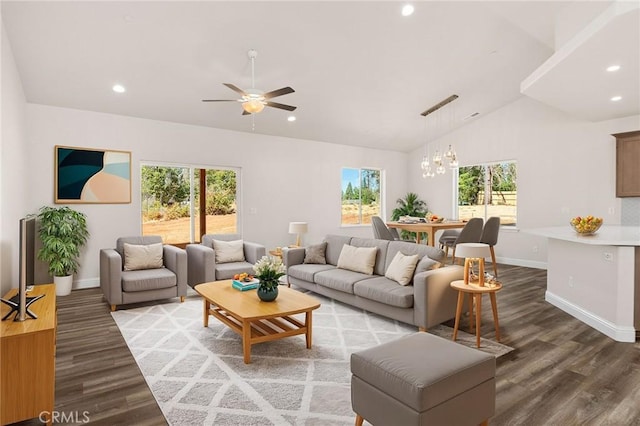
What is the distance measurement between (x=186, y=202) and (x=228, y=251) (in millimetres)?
1556

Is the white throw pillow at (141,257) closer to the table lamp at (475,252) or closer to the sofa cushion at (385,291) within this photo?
the sofa cushion at (385,291)

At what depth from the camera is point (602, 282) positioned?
3.90 m

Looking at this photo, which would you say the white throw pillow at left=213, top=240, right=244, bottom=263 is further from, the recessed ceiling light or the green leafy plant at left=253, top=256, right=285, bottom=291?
the recessed ceiling light

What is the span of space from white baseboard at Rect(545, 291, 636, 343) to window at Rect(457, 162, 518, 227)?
357 cm

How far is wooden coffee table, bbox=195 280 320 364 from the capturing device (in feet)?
10.2

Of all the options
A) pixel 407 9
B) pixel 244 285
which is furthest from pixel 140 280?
pixel 407 9

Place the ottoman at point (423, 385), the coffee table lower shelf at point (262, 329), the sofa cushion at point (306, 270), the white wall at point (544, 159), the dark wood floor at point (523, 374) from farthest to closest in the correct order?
the white wall at point (544, 159)
the sofa cushion at point (306, 270)
the coffee table lower shelf at point (262, 329)
the dark wood floor at point (523, 374)
the ottoman at point (423, 385)

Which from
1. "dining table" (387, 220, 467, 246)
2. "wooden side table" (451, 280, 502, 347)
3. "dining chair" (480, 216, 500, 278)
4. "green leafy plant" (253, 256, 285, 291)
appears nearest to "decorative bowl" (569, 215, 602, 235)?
"wooden side table" (451, 280, 502, 347)

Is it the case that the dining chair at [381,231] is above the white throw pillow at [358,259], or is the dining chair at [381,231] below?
above

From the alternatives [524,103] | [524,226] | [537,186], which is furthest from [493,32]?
[524,226]

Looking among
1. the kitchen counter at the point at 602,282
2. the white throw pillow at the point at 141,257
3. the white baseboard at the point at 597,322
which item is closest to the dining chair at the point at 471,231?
the kitchen counter at the point at 602,282

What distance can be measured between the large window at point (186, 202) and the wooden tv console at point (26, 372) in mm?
4129

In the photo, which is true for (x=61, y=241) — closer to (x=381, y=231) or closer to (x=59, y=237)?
(x=59, y=237)

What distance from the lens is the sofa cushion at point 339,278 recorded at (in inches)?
173
